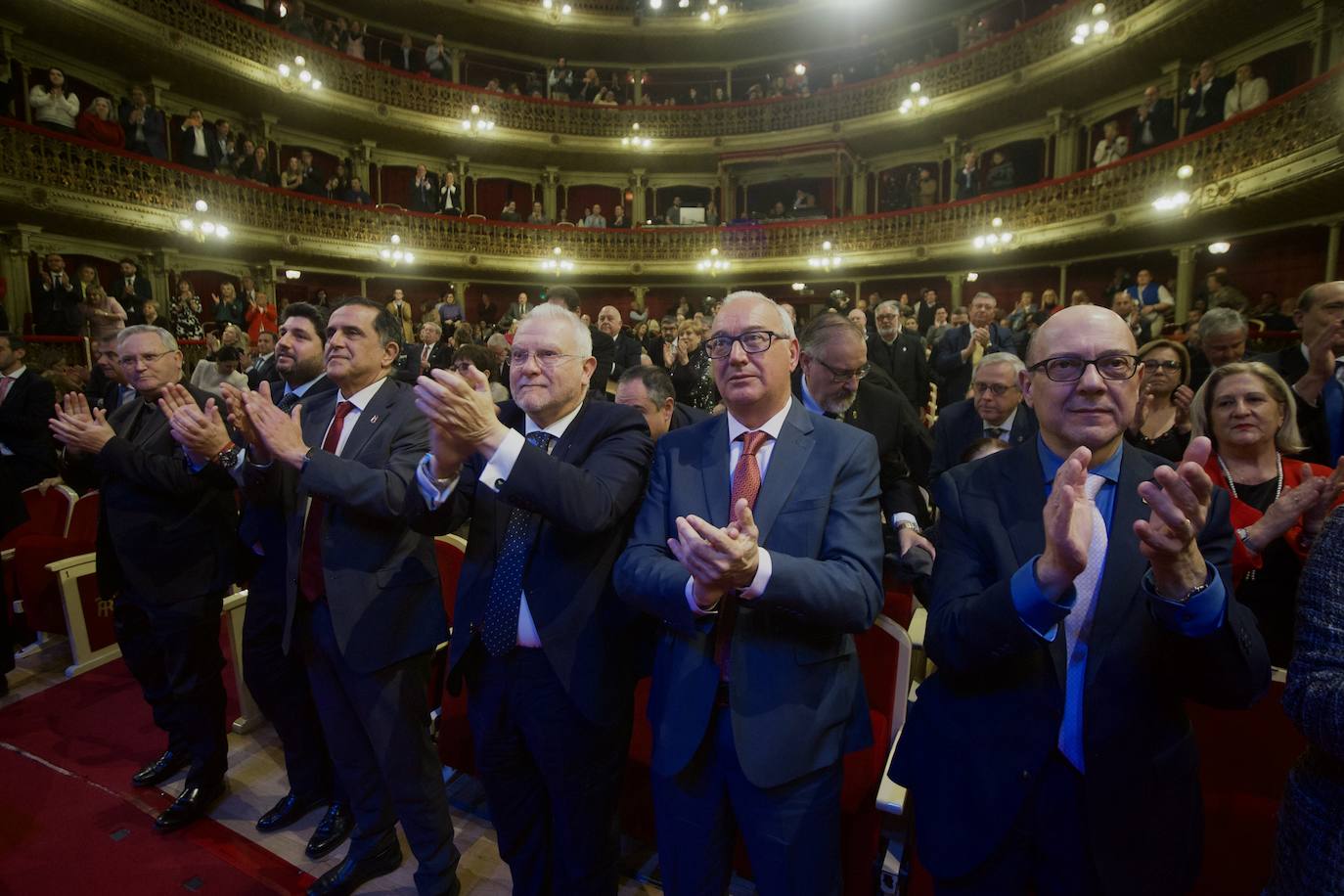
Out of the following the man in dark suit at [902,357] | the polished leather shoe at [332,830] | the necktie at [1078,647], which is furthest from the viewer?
the man in dark suit at [902,357]

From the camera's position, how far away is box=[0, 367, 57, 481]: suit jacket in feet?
11.1

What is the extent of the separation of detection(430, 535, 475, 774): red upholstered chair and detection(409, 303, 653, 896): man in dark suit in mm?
843

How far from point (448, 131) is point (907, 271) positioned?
10807 mm

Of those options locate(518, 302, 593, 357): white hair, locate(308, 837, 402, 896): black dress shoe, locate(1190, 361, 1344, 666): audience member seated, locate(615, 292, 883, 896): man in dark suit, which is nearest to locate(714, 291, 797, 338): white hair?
locate(615, 292, 883, 896): man in dark suit

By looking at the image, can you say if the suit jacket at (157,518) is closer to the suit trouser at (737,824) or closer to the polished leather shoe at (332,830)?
the polished leather shoe at (332,830)

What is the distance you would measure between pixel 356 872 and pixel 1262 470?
3.23 meters

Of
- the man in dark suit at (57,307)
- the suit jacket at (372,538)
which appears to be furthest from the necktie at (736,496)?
the man in dark suit at (57,307)

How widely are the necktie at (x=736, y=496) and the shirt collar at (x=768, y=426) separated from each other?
0.01m

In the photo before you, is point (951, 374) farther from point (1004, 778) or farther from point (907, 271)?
point (907, 271)

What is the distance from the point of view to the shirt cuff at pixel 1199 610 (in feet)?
3.54

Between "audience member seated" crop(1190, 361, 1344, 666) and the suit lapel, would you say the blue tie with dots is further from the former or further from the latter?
"audience member seated" crop(1190, 361, 1344, 666)

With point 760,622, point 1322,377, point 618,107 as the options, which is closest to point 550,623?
point 760,622

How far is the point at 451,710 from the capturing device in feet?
8.91

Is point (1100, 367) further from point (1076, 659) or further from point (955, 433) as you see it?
point (955, 433)
